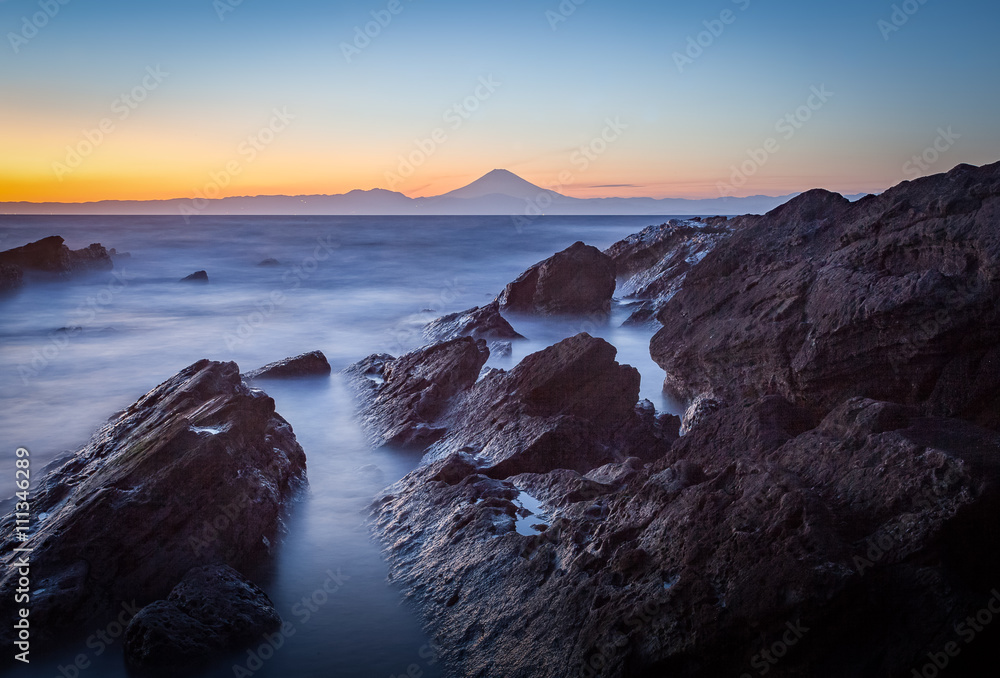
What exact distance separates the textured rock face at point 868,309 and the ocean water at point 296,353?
194cm

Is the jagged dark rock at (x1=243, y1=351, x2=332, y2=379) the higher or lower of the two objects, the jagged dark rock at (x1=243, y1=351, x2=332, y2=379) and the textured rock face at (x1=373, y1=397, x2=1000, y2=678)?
the lower

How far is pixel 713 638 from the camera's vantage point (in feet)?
11.0

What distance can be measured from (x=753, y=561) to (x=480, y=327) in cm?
1140

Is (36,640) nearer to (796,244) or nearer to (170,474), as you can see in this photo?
(170,474)

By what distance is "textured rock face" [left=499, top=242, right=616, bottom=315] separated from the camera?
58.6 ft

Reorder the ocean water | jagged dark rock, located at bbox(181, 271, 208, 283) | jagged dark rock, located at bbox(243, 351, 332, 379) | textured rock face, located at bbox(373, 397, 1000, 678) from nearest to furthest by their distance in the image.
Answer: textured rock face, located at bbox(373, 397, 1000, 678) → the ocean water → jagged dark rock, located at bbox(243, 351, 332, 379) → jagged dark rock, located at bbox(181, 271, 208, 283)

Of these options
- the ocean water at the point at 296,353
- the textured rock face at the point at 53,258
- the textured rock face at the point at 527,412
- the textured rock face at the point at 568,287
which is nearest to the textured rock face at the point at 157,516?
the ocean water at the point at 296,353

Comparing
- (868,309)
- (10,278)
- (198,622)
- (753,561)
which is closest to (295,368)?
(198,622)

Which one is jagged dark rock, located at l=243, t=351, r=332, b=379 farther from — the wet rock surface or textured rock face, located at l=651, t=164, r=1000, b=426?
textured rock face, located at l=651, t=164, r=1000, b=426

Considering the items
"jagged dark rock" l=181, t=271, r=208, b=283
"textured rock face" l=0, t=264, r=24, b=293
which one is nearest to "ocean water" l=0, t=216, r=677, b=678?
"textured rock face" l=0, t=264, r=24, b=293

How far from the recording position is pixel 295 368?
41.4 feet

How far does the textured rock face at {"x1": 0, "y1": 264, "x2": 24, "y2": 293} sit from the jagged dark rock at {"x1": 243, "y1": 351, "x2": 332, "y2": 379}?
65.1 ft

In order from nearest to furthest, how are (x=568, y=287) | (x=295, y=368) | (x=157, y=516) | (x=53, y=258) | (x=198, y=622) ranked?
(x=198, y=622)
(x=157, y=516)
(x=295, y=368)
(x=568, y=287)
(x=53, y=258)

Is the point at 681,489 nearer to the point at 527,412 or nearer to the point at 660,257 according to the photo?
the point at 527,412
